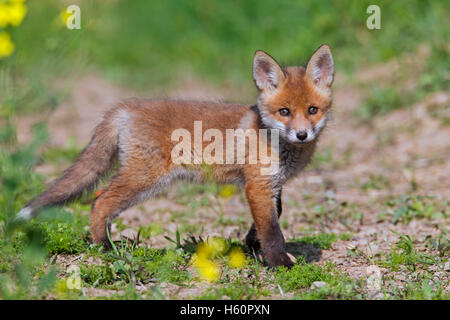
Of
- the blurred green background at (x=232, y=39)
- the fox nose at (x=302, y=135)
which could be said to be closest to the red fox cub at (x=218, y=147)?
the fox nose at (x=302, y=135)

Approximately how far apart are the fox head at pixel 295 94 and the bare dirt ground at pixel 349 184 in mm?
662

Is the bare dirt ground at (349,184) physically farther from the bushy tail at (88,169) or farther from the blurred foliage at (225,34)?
the blurred foliage at (225,34)

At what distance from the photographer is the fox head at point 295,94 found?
4105mm

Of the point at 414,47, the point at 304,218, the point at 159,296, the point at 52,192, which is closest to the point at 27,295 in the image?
the point at 159,296

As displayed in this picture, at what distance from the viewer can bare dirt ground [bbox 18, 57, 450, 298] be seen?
4801 millimetres

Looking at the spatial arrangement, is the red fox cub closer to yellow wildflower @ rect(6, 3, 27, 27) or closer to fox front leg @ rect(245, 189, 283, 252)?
fox front leg @ rect(245, 189, 283, 252)

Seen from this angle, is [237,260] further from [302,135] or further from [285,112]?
[285,112]

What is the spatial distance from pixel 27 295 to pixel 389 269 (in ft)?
8.21

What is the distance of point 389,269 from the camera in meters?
3.99

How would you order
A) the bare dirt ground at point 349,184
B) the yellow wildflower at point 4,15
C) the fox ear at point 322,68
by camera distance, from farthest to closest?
1. the bare dirt ground at point 349,184
2. the fox ear at point 322,68
3. the yellow wildflower at point 4,15

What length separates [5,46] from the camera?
11.3ft

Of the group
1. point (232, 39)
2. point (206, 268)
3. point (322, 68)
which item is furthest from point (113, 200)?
point (232, 39)

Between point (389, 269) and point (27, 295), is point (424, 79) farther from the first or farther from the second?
point (27, 295)

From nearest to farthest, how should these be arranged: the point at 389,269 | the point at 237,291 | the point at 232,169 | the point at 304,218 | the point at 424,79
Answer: the point at 237,291
the point at 389,269
the point at 232,169
the point at 304,218
the point at 424,79
